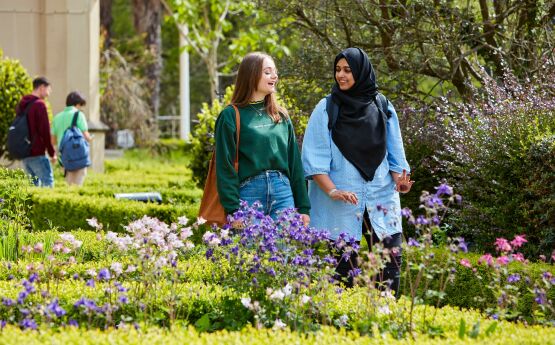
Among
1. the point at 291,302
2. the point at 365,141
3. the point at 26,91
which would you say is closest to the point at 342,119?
the point at 365,141

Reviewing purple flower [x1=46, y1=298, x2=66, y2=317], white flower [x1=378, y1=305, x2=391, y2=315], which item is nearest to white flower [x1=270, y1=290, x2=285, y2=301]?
white flower [x1=378, y1=305, x2=391, y2=315]

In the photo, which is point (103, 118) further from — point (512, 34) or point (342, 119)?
point (342, 119)

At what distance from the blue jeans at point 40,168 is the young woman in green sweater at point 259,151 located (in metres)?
6.00

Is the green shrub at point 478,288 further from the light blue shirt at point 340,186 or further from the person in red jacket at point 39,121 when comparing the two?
the person in red jacket at point 39,121

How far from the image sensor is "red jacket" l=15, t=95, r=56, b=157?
436 inches

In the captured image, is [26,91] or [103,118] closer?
[26,91]

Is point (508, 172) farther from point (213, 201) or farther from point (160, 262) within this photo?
point (160, 262)

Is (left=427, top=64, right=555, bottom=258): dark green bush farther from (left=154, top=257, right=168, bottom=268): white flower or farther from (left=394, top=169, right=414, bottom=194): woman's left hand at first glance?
(left=154, top=257, right=168, bottom=268): white flower

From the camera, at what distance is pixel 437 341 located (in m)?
4.30

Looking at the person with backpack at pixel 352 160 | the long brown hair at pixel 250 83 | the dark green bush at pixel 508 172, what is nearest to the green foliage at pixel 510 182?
the dark green bush at pixel 508 172

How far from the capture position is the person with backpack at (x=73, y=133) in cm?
1167

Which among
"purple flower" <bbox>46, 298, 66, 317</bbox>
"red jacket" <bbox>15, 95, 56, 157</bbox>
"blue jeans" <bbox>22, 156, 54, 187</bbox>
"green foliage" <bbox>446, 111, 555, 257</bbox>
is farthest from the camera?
"blue jeans" <bbox>22, 156, 54, 187</bbox>

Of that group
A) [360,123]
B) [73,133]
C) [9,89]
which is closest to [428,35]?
[360,123]

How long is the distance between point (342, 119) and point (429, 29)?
333cm
